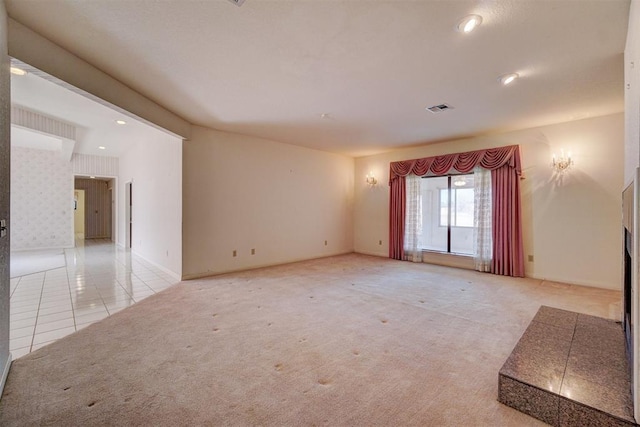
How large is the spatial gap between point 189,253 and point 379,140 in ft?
13.9

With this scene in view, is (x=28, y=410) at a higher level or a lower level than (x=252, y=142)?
lower

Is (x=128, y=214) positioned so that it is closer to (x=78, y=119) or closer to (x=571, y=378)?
(x=78, y=119)

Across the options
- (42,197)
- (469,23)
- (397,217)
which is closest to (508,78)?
(469,23)

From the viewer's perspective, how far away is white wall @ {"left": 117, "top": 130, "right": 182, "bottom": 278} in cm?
481

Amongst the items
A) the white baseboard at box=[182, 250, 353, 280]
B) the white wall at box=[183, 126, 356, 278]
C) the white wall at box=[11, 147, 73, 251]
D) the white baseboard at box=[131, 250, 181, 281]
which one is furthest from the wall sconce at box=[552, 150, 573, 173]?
the white wall at box=[11, 147, 73, 251]

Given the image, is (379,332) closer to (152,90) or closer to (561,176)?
(152,90)

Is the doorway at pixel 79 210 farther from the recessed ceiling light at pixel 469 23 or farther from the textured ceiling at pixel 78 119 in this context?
the recessed ceiling light at pixel 469 23

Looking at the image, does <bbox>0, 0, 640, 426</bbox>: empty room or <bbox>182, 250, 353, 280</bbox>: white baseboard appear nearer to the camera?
<bbox>0, 0, 640, 426</bbox>: empty room

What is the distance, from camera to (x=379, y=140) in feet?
18.8

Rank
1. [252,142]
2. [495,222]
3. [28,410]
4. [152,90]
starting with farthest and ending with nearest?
[252,142] → [495,222] → [152,90] → [28,410]

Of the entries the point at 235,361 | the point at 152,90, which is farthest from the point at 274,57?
the point at 235,361

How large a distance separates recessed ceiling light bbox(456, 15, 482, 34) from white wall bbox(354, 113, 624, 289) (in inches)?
144

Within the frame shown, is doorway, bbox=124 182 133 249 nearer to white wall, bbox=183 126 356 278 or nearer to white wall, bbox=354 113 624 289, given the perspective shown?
white wall, bbox=183 126 356 278

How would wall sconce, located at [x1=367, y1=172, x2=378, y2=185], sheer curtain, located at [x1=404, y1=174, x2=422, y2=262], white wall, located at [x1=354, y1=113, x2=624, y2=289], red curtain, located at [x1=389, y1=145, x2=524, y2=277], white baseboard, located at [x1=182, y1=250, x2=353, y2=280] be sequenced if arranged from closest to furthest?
white wall, located at [x1=354, y1=113, x2=624, y2=289]
white baseboard, located at [x1=182, y1=250, x2=353, y2=280]
red curtain, located at [x1=389, y1=145, x2=524, y2=277]
sheer curtain, located at [x1=404, y1=174, x2=422, y2=262]
wall sconce, located at [x1=367, y1=172, x2=378, y2=185]
